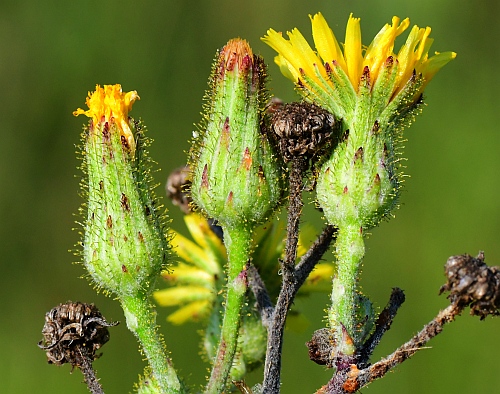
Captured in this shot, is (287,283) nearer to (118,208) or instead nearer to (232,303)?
(232,303)

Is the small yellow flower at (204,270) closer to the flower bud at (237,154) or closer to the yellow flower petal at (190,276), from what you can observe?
the yellow flower petal at (190,276)

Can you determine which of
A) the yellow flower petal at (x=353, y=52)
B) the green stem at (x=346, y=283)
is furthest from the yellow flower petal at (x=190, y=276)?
the yellow flower petal at (x=353, y=52)

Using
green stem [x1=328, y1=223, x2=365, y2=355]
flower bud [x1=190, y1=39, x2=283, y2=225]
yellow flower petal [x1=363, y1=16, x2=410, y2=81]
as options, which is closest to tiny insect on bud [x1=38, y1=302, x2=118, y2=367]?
flower bud [x1=190, y1=39, x2=283, y2=225]

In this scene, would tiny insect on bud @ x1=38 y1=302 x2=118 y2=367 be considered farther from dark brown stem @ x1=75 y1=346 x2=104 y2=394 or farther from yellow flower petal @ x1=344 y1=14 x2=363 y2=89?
yellow flower petal @ x1=344 y1=14 x2=363 y2=89

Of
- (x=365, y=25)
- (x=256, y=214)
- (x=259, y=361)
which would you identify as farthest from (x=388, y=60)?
(x=365, y=25)

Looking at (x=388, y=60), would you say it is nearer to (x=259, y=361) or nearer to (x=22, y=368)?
(x=259, y=361)
